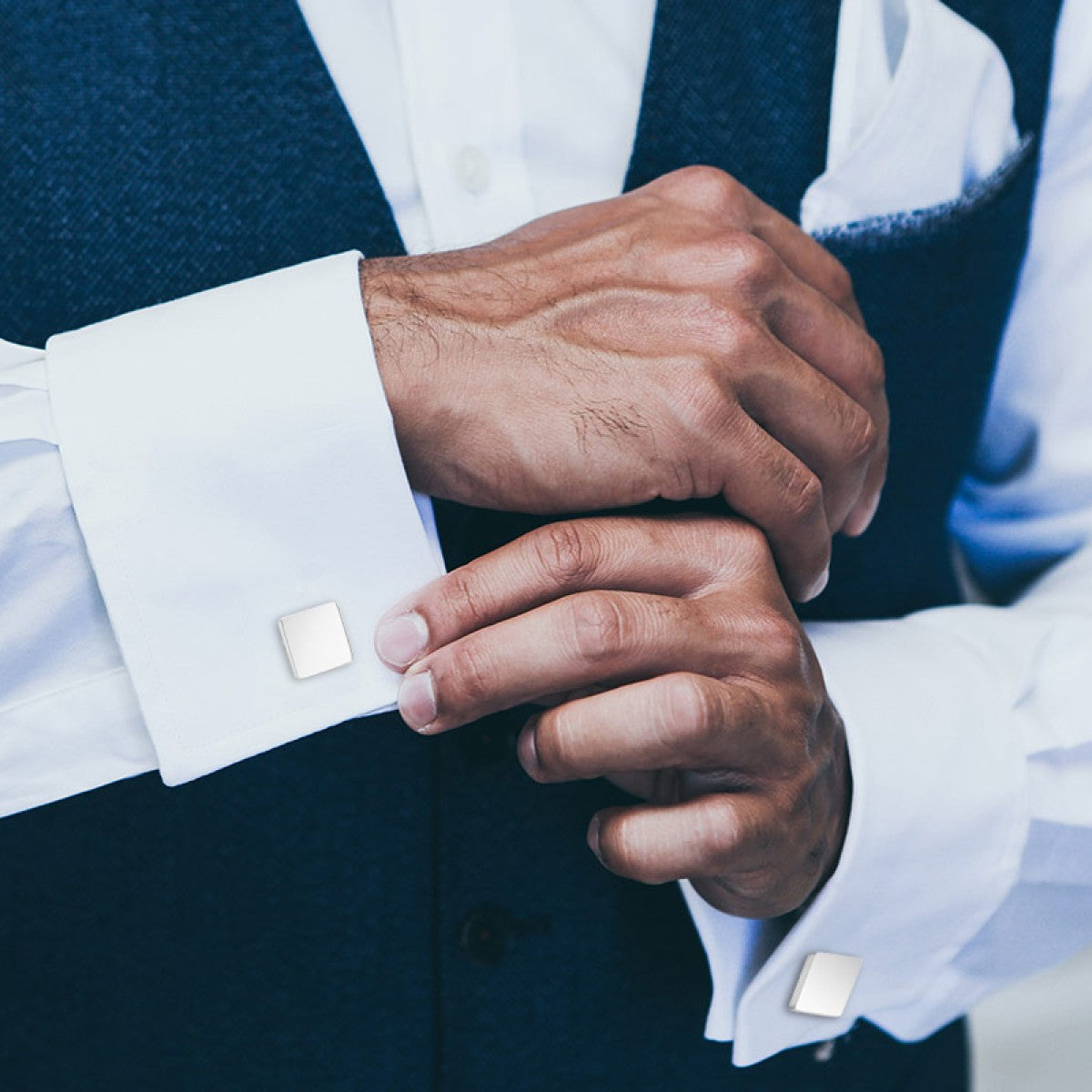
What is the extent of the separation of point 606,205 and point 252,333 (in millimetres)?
204

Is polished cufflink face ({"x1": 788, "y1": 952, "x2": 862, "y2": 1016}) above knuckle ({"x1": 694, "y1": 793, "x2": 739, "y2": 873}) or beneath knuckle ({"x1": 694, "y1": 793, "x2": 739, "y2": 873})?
beneath

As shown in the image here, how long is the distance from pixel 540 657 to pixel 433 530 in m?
0.09

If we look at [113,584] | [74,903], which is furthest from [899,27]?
[74,903]

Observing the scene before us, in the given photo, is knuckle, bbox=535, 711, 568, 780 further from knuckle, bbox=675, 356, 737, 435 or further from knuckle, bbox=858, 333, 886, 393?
knuckle, bbox=858, 333, 886, 393

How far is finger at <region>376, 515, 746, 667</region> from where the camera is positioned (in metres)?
0.47

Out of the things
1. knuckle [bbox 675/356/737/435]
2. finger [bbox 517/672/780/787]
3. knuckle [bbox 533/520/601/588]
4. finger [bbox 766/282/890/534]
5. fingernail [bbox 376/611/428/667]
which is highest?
finger [bbox 766/282/890/534]

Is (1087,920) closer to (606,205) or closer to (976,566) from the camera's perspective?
(976,566)

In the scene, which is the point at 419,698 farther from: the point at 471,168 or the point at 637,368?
the point at 471,168

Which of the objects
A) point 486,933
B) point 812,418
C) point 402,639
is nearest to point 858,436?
point 812,418

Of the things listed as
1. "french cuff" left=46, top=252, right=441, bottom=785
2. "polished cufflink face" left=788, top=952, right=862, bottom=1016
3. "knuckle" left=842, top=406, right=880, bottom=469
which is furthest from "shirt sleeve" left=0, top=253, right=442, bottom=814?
"polished cufflink face" left=788, top=952, right=862, bottom=1016

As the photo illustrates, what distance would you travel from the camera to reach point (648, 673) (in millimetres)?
470

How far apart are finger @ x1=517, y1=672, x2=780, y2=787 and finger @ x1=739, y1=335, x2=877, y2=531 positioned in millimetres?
135

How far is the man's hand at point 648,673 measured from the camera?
0.45m

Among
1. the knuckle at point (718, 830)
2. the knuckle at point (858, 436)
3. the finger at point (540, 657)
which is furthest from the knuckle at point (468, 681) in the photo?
the knuckle at point (858, 436)
